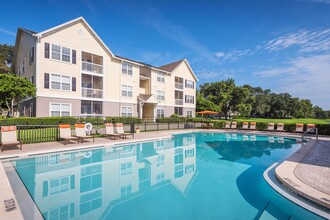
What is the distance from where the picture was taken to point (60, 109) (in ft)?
62.8

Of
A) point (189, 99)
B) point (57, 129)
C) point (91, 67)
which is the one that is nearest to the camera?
point (57, 129)

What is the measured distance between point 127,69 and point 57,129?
49.5 feet

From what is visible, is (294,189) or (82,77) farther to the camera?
(82,77)

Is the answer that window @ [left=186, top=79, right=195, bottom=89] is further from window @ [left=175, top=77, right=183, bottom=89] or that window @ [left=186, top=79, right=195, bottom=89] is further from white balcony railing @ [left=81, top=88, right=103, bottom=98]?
white balcony railing @ [left=81, top=88, right=103, bottom=98]

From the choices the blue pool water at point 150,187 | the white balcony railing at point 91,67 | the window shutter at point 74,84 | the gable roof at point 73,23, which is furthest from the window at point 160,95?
the blue pool water at point 150,187

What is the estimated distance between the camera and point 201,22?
20406mm

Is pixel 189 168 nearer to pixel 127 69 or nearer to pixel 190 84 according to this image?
pixel 127 69

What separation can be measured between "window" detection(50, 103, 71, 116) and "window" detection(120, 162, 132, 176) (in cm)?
1336

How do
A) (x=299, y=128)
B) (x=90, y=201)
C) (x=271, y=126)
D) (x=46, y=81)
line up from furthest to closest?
1. (x=271, y=126)
2. (x=299, y=128)
3. (x=46, y=81)
4. (x=90, y=201)

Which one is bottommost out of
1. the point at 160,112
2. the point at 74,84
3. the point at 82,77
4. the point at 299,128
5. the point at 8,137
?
the point at 299,128

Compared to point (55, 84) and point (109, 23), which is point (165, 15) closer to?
point (109, 23)

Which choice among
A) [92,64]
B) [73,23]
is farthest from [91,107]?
[73,23]

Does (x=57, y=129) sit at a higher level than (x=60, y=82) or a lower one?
lower

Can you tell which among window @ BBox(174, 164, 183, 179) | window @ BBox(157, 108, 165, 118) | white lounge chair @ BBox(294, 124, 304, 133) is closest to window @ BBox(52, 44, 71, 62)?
window @ BBox(157, 108, 165, 118)
